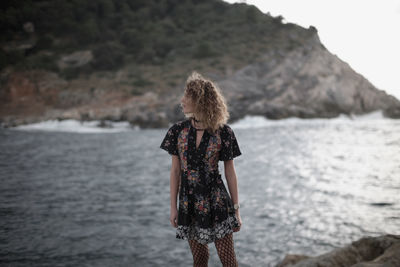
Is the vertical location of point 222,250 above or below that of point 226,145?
below

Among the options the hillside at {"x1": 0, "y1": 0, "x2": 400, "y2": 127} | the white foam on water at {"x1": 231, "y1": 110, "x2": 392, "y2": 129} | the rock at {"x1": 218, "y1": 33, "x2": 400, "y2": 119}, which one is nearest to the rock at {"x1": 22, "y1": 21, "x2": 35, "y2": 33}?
the hillside at {"x1": 0, "y1": 0, "x2": 400, "y2": 127}

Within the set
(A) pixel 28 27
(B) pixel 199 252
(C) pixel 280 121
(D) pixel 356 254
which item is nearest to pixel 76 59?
(A) pixel 28 27

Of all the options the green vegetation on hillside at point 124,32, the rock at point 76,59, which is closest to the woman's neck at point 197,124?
the green vegetation on hillside at point 124,32

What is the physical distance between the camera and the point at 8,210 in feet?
21.2

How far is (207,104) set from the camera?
251cm

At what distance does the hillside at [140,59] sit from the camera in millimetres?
36781

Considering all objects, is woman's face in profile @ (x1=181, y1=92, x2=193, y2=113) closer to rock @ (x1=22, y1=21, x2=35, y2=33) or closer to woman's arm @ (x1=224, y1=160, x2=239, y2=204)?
woman's arm @ (x1=224, y1=160, x2=239, y2=204)

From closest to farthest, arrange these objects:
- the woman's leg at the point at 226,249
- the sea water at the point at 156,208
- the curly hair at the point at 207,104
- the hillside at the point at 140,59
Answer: the curly hair at the point at 207,104 < the woman's leg at the point at 226,249 < the sea water at the point at 156,208 < the hillside at the point at 140,59

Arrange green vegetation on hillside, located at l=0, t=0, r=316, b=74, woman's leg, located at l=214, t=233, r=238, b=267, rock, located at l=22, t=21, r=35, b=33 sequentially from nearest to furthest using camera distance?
woman's leg, located at l=214, t=233, r=238, b=267
green vegetation on hillside, located at l=0, t=0, r=316, b=74
rock, located at l=22, t=21, r=35, b=33

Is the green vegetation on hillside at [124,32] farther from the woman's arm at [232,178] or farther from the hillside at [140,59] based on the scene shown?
the woman's arm at [232,178]

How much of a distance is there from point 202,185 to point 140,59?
154 ft

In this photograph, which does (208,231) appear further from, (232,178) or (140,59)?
(140,59)

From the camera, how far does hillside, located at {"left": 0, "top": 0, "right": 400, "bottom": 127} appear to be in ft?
121

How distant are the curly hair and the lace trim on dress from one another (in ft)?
2.51
